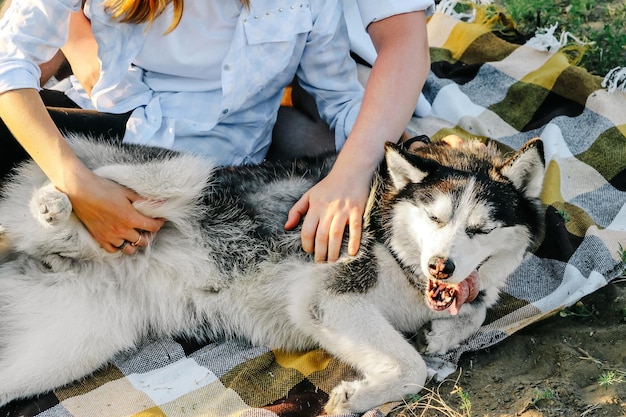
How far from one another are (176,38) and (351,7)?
124cm

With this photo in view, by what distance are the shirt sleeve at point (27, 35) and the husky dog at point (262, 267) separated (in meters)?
0.34

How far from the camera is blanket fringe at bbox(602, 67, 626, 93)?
3.86 meters

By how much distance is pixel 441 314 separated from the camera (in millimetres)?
2600

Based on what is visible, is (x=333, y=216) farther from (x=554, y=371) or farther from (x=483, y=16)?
(x=483, y=16)

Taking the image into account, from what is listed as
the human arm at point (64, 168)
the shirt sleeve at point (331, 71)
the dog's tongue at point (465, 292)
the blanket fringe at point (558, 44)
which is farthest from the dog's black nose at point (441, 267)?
the blanket fringe at point (558, 44)

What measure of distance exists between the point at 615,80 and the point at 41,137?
10.1ft

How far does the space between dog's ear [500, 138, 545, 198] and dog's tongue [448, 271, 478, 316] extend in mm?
365

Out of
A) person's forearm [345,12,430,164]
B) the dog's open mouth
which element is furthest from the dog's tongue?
person's forearm [345,12,430,164]

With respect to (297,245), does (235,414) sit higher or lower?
lower

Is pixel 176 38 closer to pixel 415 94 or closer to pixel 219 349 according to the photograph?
pixel 415 94

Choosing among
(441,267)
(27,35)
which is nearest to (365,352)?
(441,267)

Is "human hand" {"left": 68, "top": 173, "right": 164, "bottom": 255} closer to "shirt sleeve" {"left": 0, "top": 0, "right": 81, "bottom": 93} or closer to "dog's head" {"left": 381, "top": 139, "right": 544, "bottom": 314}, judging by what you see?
"shirt sleeve" {"left": 0, "top": 0, "right": 81, "bottom": 93}

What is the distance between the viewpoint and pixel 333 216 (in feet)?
8.14

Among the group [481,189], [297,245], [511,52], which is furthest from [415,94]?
[511,52]
